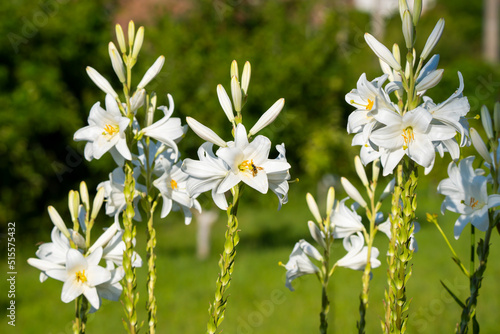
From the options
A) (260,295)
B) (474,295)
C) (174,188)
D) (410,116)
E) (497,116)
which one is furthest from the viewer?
(260,295)

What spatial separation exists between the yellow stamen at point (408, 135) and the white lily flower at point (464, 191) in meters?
0.35

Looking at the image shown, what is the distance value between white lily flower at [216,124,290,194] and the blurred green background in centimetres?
476

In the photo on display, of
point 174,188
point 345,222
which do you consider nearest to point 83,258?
point 174,188

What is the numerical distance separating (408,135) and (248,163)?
0.40 metres

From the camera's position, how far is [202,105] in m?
7.74

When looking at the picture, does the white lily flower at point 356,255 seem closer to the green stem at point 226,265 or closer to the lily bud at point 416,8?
the green stem at point 226,265

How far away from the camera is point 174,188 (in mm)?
1686

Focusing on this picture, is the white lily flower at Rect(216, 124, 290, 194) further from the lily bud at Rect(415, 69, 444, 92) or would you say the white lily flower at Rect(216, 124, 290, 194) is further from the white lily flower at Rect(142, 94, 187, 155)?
the lily bud at Rect(415, 69, 444, 92)

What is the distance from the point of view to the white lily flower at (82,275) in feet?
4.87

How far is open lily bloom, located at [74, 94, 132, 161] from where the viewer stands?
1.50 meters

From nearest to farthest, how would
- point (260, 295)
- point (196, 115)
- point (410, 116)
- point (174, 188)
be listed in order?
point (410, 116) < point (174, 188) < point (260, 295) < point (196, 115)

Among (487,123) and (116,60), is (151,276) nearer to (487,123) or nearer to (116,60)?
(116,60)

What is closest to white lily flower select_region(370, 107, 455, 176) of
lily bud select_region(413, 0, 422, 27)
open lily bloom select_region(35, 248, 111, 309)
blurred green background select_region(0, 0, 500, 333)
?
lily bud select_region(413, 0, 422, 27)

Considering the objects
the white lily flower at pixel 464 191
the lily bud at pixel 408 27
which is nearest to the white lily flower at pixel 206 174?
the lily bud at pixel 408 27
